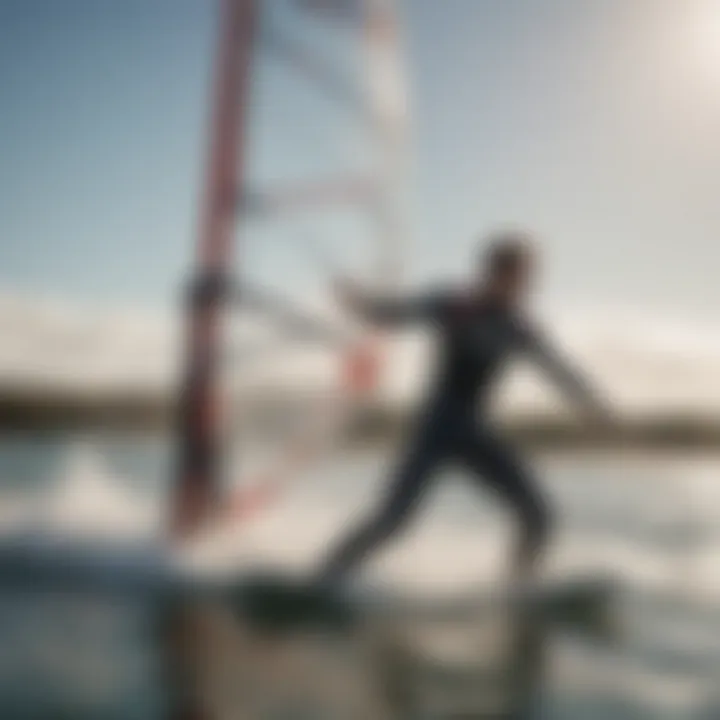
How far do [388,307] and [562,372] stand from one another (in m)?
0.27

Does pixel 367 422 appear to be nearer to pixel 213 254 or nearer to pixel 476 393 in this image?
pixel 476 393

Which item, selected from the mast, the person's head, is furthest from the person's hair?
the mast

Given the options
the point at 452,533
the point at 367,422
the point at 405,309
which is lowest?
the point at 452,533

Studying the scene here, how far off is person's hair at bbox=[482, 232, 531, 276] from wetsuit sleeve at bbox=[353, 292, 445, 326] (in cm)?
9

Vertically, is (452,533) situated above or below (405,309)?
below

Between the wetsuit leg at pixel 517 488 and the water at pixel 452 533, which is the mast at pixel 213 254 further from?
the wetsuit leg at pixel 517 488

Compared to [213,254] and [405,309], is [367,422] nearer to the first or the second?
[405,309]

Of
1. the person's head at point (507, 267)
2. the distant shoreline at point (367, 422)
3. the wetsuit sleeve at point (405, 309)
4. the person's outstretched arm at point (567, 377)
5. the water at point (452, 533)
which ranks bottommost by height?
the water at point (452, 533)

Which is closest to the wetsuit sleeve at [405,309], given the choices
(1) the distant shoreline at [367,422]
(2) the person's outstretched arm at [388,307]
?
(2) the person's outstretched arm at [388,307]

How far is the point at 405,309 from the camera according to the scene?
145cm

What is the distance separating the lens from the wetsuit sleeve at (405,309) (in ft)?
4.75

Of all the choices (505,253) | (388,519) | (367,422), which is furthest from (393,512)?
(505,253)

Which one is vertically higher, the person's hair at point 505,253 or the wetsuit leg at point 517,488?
the person's hair at point 505,253

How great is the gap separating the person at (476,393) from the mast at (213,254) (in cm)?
20
